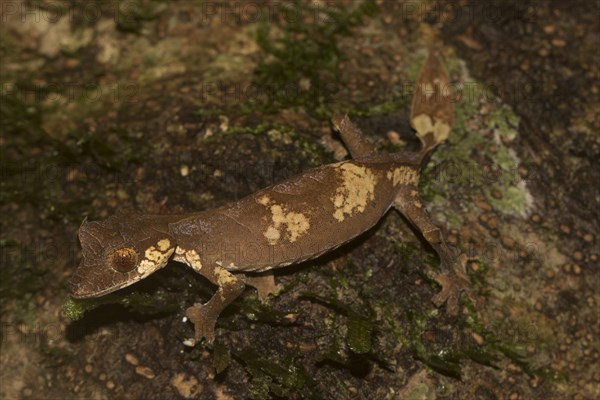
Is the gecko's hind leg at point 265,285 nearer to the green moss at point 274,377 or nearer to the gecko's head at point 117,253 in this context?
the green moss at point 274,377

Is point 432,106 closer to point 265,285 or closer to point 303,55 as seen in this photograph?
point 303,55

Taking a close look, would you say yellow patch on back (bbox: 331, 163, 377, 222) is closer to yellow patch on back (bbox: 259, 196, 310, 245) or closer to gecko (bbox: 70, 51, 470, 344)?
gecko (bbox: 70, 51, 470, 344)

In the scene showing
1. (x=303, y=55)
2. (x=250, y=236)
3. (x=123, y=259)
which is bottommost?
(x=123, y=259)

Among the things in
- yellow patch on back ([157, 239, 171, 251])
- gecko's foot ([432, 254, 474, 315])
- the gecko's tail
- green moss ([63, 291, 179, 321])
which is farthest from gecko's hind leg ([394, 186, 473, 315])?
green moss ([63, 291, 179, 321])

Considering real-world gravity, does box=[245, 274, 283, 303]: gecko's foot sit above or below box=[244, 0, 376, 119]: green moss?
below

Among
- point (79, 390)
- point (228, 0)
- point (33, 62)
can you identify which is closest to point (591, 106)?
point (228, 0)

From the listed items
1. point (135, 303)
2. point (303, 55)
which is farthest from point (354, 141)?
point (135, 303)

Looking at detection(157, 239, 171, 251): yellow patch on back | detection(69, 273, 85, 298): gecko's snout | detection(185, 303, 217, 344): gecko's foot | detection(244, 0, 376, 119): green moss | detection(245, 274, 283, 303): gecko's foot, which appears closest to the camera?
detection(69, 273, 85, 298): gecko's snout

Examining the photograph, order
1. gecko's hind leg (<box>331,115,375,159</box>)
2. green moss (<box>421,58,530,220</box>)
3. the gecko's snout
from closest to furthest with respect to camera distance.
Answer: the gecko's snout
gecko's hind leg (<box>331,115,375,159</box>)
green moss (<box>421,58,530,220</box>)
